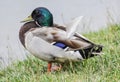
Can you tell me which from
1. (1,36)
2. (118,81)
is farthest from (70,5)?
(118,81)

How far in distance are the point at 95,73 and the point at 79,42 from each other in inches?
15.3

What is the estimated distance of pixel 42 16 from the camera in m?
6.75

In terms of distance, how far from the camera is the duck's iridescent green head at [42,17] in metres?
6.70

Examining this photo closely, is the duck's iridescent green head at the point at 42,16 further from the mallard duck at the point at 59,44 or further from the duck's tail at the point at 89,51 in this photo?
the duck's tail at the point at 89,51

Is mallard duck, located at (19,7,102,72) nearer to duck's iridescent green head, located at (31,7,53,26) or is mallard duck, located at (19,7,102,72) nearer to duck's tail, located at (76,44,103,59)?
duck's tail, located at (76,44,103,59)

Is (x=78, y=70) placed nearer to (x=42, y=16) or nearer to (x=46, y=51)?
(x=46, y=51)

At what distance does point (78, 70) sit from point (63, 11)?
358 cm

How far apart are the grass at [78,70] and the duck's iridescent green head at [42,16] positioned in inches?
21.4

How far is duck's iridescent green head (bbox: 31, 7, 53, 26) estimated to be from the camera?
6.70 m

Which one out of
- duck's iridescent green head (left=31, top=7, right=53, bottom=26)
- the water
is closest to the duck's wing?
duck's iridescent green head (left=31, top=7, right=53, bottom=26)

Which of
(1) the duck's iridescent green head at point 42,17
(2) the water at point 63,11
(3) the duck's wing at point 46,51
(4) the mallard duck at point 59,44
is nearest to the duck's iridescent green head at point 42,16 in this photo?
(1) the duck's iridescent green head at point 42,17

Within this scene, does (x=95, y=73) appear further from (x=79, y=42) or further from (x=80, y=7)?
(x=80, y=7)

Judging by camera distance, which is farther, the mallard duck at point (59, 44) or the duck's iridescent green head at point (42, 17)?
the duck's iridescent green head at point (42, 17)

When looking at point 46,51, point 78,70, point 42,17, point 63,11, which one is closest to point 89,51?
point 78,70
